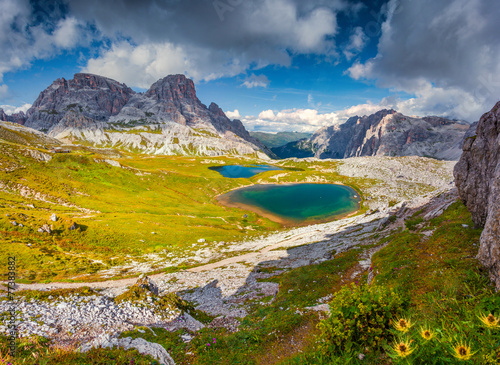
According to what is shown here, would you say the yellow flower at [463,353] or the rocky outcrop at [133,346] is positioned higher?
the yellow flower at [463,353]

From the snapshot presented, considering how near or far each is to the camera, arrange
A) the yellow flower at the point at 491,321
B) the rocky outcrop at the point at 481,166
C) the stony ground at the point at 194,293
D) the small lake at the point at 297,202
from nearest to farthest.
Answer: the yellow flower at the point at 491,321, the stony ground at the point at 194,293, the rocky outcrop at the point at 481,166, the small lake at the point at 297,202

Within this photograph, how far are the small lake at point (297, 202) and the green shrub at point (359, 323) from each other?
8269cm

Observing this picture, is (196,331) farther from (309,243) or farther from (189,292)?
(309,243)

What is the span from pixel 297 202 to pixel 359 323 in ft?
377

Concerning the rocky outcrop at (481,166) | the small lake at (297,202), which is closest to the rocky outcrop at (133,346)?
the rocky outcrop at (481,166)

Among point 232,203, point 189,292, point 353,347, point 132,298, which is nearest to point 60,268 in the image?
point 189,292

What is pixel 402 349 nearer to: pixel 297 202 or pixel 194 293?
pixel 194 293

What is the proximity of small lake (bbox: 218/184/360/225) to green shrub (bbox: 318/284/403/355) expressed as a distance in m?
82.7

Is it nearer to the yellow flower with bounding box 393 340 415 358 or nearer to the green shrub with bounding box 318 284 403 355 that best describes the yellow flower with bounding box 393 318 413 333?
the yellow flower with bounding box 393 340 415 358

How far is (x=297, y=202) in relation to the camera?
119 meters

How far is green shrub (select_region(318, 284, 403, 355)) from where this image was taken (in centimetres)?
708

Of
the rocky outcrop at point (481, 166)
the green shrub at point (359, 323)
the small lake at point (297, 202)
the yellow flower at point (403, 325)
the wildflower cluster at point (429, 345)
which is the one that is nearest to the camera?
the wildflower cluster at point (429, 345)

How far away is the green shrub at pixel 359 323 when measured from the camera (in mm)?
7082

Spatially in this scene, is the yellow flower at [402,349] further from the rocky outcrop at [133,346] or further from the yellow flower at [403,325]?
the rocky outcrop at [133,346]
